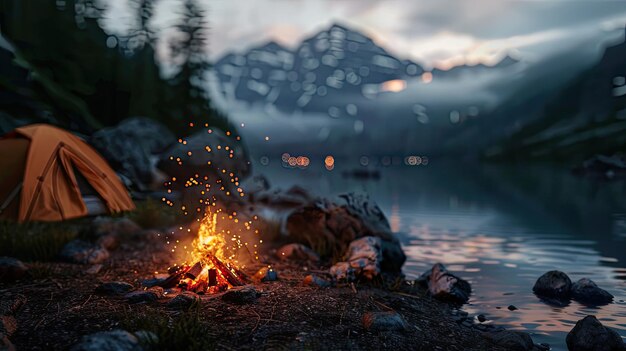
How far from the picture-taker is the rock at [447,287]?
43.1 ft

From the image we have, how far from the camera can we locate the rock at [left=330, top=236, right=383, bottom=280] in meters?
13.2

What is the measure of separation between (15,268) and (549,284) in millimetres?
13355

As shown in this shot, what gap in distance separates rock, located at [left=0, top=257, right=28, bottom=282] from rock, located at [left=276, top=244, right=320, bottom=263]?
7.15m

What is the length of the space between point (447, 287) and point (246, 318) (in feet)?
Result: 20.1

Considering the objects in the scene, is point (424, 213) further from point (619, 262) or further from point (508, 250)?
point (619, 262)

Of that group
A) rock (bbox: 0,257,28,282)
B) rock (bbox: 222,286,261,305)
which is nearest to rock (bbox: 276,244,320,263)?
rock (bbox: 222,286,261,305)

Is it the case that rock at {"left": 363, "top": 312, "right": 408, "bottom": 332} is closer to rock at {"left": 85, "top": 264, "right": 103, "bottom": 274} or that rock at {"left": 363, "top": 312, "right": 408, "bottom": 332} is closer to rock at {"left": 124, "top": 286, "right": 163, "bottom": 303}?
rock at {"left": 124, "top": 286, "right": 163, "bottom": 303}

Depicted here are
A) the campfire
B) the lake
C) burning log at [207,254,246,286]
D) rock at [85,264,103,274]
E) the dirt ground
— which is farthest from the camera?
rock at [85,264,103,274]

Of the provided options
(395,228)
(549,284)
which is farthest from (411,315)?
(395,228)

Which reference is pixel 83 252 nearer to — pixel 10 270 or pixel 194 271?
pixel 10 270

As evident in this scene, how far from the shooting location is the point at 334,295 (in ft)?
36.9

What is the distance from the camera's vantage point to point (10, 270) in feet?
38.2

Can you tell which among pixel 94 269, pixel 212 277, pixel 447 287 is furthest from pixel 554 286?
pixel 94 269

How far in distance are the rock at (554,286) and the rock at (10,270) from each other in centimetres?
1302
